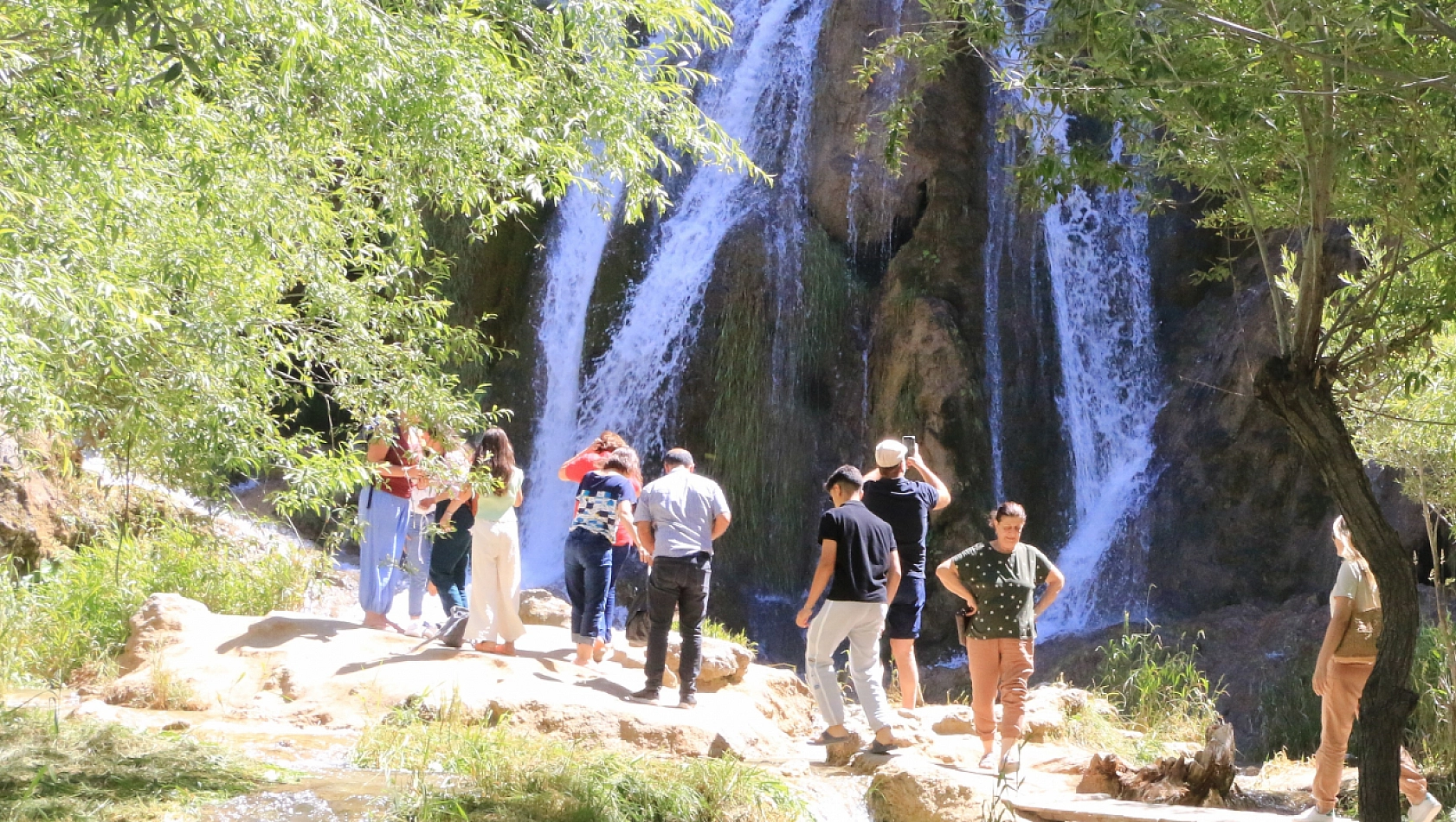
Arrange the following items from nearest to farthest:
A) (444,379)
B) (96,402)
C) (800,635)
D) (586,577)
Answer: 1. (96,402)
2. (444,379)
3. (586,577)
4. (800,635)

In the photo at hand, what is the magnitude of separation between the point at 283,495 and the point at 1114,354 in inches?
494

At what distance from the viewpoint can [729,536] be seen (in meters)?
15.7

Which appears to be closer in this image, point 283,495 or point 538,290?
point 283,495

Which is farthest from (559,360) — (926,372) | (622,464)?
(622,464)

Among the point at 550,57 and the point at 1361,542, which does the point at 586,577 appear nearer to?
the point at 550,57

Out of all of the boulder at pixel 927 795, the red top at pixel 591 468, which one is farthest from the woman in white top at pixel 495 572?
the boulder at pixel 927 795

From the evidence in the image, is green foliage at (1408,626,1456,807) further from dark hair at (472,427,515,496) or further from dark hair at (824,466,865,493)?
dark hair at (472,427,515,496)

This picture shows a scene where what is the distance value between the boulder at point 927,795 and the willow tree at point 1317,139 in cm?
170

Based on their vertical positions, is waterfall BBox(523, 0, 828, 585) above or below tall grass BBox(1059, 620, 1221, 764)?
above

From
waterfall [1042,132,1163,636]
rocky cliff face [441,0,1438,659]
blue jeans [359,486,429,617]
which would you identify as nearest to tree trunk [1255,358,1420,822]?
blue jeans [359,486,429,617]

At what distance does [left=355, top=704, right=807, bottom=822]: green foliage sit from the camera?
5328 mm

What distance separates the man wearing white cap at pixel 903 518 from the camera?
297 inches

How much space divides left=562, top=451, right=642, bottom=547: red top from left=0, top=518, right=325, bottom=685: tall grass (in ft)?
6.57

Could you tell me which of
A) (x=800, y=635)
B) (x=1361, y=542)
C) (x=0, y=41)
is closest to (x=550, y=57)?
A: (x=0, y=41)
